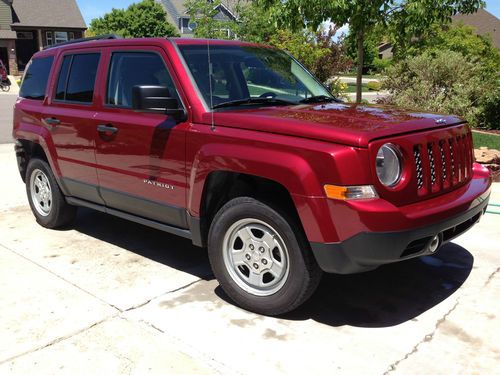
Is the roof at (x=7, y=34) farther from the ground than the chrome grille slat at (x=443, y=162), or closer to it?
farther from the ground

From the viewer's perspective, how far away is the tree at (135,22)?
4928cm

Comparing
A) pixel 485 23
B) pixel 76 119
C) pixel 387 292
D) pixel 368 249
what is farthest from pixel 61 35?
pixel 368 249

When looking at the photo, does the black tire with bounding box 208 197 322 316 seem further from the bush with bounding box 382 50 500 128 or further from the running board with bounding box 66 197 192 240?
the bush with bounding box 382 50 500 128

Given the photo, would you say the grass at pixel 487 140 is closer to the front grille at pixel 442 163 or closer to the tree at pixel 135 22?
the front grille at pixel 442 163

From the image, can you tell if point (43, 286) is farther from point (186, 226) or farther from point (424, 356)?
point (424, 356)

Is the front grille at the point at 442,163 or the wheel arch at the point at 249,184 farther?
the front grille at the point at 442,163

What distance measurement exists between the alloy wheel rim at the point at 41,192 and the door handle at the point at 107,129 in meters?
1.42

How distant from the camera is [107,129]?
4.54 m

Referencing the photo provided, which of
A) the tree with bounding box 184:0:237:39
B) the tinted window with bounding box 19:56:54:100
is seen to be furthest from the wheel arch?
the tree with bounding box 184:0:237:39

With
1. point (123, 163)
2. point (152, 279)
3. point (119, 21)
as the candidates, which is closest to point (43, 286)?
point (152, 279)

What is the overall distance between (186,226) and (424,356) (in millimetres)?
1967

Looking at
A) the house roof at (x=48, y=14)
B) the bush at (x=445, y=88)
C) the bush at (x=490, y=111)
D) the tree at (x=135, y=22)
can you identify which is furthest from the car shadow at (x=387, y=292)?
the tree at (x=135, y=22)

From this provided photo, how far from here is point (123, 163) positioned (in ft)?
14.7

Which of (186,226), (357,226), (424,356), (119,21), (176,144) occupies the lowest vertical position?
(424,356)
